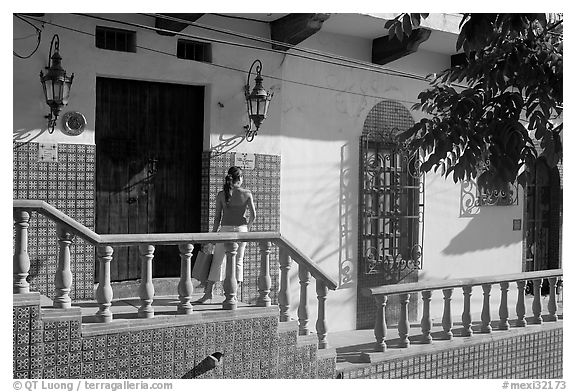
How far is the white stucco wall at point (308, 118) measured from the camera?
7004 millimetres

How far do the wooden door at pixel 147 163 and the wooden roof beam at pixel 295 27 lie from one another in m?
1.10

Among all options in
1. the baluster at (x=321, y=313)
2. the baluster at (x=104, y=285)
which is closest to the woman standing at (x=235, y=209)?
the baluster at (x=321, y=313)

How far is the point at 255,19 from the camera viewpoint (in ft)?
26.6

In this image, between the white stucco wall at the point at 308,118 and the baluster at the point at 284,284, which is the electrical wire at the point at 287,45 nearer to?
the white stucco wall at the point at 308,118

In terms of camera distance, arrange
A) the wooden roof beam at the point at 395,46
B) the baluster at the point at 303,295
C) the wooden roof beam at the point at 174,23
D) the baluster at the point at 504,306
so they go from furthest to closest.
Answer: the wooden roof beam at the point at 395,46, the baluster at the point at 504,306, the wooden roof beam at the point at 174,23, the baluster at the point at 303,295

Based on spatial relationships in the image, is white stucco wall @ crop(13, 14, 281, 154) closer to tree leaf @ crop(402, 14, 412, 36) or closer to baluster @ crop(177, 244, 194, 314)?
baluster @ crop(177, 244, 194, 314)

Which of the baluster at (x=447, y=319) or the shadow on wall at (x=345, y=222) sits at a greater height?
the shadow on wall at (x=345, y=222)

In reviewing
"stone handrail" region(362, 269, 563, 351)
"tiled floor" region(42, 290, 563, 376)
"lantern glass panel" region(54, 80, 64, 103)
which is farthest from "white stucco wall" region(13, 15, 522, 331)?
"stone handrail" region(362, 269, 563, 351)

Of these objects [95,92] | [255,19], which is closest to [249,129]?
[255,19]

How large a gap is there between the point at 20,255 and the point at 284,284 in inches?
90.6

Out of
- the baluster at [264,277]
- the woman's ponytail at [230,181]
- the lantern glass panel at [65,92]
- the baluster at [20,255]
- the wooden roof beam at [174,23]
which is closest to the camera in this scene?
the baluster at [20,255]

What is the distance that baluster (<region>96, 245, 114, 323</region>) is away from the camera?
17.9ft
